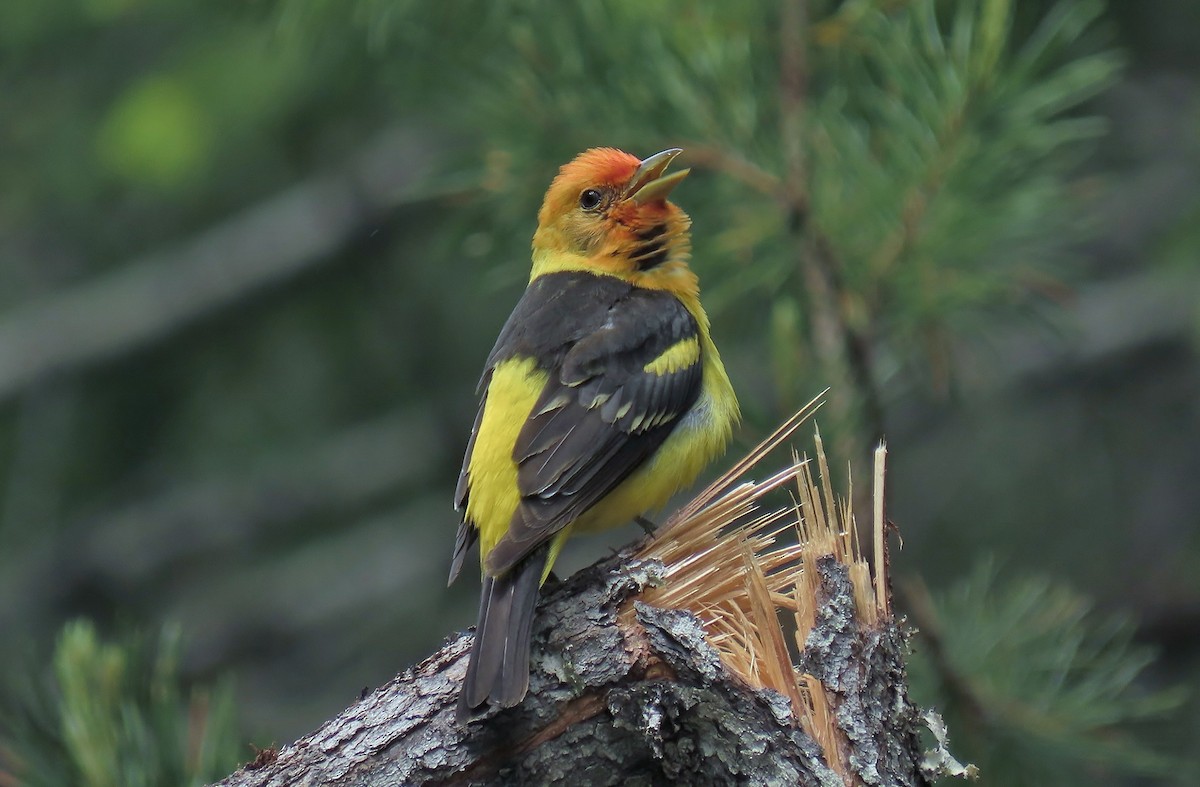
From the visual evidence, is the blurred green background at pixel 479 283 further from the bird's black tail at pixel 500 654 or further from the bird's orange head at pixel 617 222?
the bird's black tail at pixel 500 654

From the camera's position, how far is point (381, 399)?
279 inches

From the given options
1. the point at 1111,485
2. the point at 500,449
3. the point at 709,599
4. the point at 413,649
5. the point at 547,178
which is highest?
the point at 547,178

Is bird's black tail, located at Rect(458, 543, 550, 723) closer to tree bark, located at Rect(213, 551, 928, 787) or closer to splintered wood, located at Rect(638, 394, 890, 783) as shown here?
tree bark, located at Rect(213, 551, 928, 787)

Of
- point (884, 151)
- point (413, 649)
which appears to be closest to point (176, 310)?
point (413, 649)

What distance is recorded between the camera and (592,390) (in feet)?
12.1

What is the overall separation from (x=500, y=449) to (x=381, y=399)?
3.64 m

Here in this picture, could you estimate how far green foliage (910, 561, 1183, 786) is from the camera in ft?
11.4

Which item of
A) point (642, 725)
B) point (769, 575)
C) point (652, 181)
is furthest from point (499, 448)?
point (642, 725)

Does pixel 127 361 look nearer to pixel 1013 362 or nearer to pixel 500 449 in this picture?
pixel 500 449

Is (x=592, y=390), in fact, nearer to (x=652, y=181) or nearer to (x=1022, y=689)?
(x=652, y=181)

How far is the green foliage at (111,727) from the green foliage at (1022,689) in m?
1.73

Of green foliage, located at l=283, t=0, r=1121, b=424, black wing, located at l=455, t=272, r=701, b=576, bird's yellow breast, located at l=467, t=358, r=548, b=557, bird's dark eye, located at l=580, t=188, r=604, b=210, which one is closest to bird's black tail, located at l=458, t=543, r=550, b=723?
black wing, located at l=455, t=272, r=701, b=576

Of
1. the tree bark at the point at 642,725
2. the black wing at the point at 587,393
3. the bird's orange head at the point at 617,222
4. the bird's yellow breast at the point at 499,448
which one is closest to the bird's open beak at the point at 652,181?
the bird's orange head at the point at 617,222

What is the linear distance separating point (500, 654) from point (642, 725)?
0.28 metres
